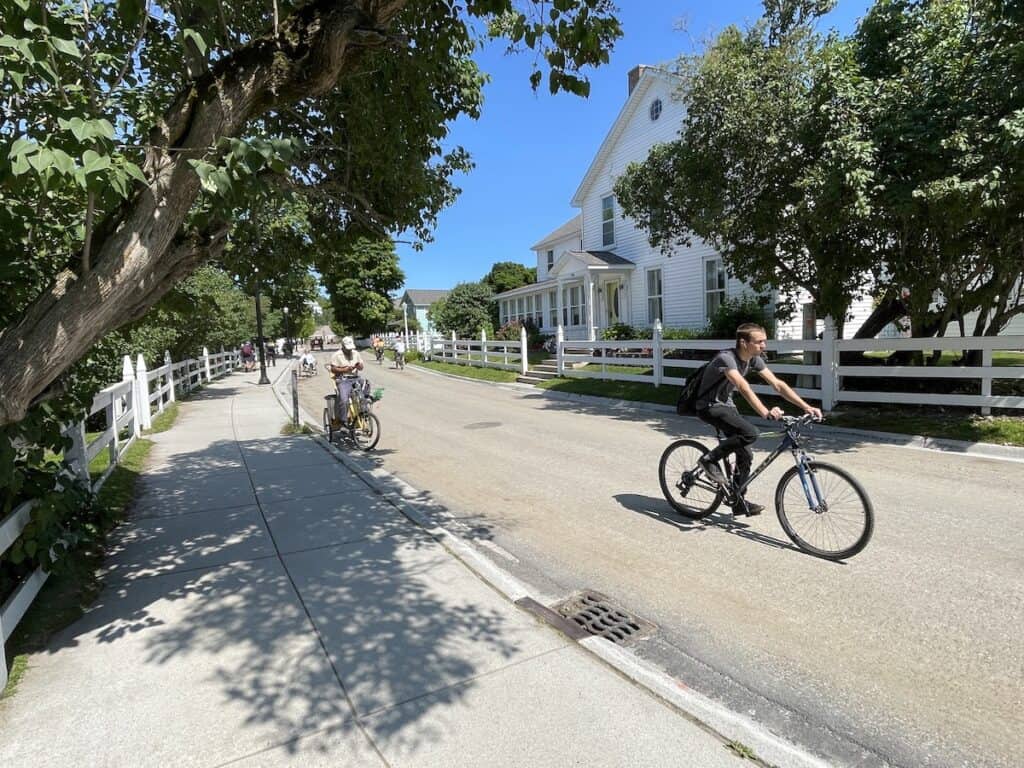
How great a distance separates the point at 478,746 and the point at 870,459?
7.23m

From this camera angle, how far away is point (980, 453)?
8.12 m

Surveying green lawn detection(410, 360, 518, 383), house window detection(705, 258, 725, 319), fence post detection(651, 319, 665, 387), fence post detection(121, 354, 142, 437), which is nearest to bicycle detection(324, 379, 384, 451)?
fence post detection(121, 354, 142, 437)

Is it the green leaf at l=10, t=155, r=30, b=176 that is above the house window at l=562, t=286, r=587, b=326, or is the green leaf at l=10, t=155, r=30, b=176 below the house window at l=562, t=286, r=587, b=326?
below

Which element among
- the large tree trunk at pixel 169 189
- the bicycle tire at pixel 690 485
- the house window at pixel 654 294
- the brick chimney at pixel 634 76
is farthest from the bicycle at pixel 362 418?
the brick chimney at pixel 634 76

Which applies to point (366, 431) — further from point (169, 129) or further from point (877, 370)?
point (877, 370)

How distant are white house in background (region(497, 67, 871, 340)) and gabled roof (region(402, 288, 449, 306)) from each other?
50.4m

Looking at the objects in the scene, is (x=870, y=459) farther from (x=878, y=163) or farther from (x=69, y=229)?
(x=69, y=229)

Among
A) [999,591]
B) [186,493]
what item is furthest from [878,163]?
[186,493]

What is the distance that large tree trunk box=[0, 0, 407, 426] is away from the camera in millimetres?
3111

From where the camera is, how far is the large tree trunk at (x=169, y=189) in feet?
10.2

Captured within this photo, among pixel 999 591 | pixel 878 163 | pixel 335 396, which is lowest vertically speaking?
pixel 999 591

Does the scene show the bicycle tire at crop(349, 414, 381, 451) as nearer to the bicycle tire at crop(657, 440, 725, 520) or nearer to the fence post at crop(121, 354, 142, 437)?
the fence post at crop(121, 354, 142, 437)

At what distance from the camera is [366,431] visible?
9.75 meters

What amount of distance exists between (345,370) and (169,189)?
6.95 metres
